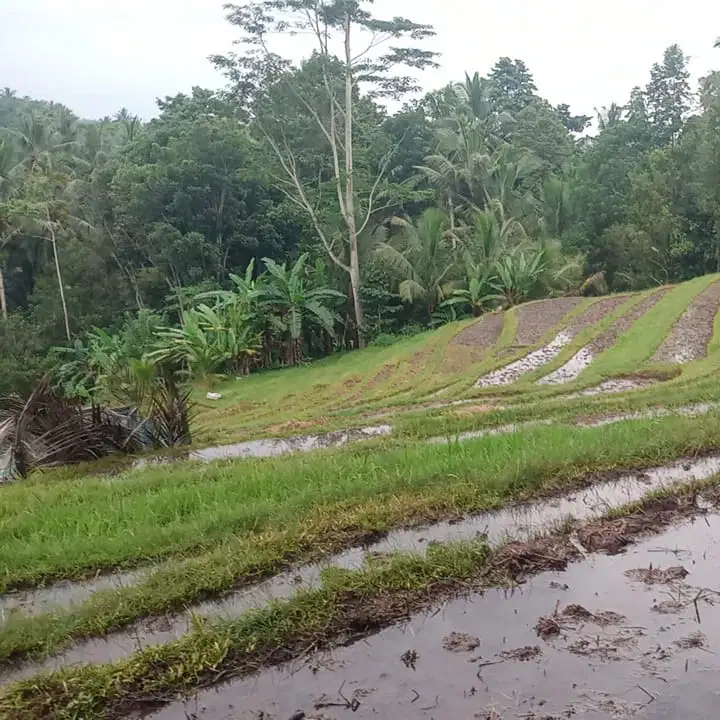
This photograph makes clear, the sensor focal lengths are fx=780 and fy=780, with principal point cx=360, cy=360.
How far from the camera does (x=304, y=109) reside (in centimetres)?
2583

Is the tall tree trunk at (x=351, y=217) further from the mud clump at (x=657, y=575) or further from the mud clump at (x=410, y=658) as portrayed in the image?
the mud clump at (x=410, y=658)

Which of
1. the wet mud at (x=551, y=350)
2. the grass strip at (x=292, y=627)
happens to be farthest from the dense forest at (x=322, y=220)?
the grass strip at (x=292, y=627)

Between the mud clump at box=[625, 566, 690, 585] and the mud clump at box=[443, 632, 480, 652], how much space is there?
4.18 feet

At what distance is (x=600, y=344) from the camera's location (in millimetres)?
18344

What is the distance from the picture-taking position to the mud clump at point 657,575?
4.79m

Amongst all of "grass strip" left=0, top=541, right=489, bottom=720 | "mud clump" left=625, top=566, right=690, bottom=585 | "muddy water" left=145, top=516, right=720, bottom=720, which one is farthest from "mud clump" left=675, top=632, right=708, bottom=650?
"grass strip" left=0, top=541, right=489, bottom=720

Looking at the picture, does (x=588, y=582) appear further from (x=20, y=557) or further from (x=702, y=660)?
(x=20, y=557)

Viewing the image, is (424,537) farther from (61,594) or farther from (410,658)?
(61,594)

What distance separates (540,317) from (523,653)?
1882 cm

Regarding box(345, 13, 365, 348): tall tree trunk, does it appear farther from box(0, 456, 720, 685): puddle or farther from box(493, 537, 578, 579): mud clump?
box(493, 537, 578, 579): mud clump

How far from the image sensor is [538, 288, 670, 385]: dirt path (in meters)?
15.5

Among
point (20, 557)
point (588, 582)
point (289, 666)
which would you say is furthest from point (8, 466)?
point (588, 582)

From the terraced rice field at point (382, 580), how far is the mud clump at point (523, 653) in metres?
0.01

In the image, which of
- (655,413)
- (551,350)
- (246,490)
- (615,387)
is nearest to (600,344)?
(551,350)
